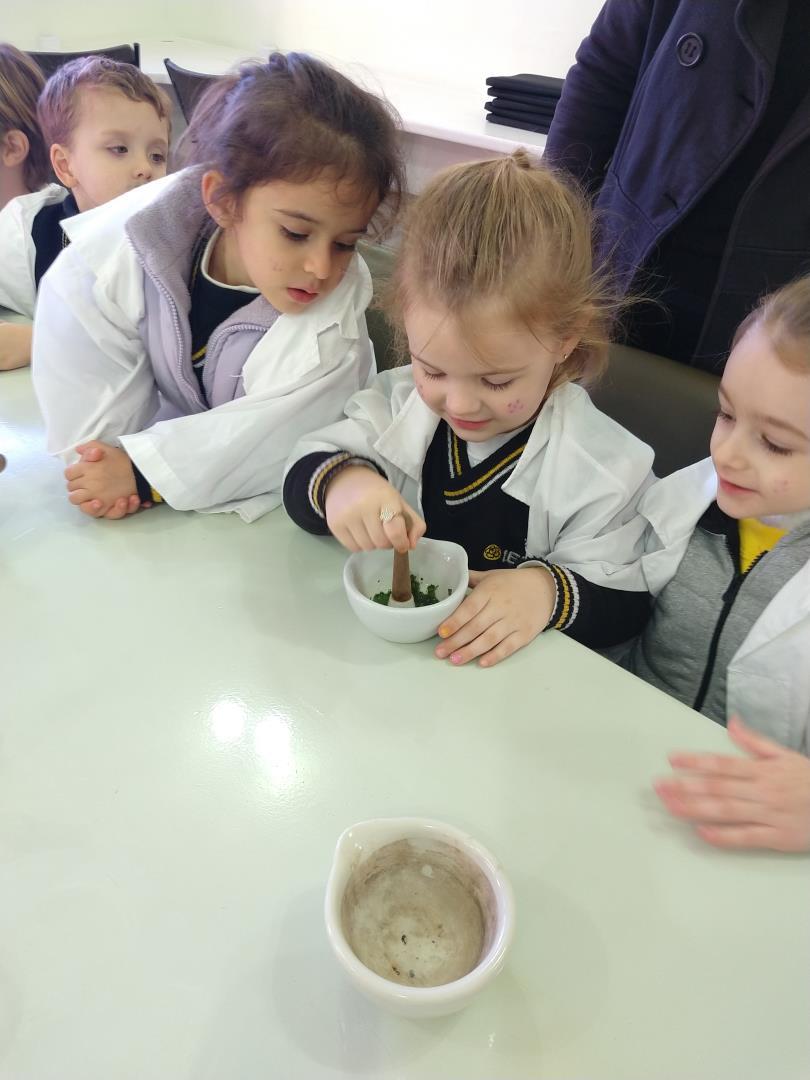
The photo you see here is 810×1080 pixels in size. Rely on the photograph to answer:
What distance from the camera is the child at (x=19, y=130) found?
1.65 m

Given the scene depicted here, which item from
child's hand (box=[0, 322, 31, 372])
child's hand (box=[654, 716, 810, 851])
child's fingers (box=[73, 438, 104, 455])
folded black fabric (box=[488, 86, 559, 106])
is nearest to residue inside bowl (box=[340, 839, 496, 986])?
child's hand (box=[654, 716, 810, 851])

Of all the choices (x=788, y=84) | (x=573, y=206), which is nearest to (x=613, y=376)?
(x=573, y=206)

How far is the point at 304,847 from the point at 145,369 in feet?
2.80

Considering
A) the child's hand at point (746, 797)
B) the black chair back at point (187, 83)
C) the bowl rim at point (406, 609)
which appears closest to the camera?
the child's hand at point (746, 797)

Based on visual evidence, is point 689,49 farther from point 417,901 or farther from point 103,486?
point 417,901

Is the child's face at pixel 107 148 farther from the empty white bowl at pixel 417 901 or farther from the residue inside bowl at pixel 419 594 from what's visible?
the empty white bowl at pixel 417 901

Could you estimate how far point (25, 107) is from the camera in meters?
1.68

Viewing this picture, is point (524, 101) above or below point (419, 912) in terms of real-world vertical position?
above

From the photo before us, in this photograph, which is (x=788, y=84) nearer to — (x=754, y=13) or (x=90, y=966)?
(x=754, y=13)

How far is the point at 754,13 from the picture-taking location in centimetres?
99

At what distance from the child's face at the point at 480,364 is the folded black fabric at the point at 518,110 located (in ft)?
5.12

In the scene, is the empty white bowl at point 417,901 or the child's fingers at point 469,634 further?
the child's fingers at point 469,634

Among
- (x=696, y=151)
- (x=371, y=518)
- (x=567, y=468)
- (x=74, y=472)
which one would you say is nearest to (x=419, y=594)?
(x=371, y=518)

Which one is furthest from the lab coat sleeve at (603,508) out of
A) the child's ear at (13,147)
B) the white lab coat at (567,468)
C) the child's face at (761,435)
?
the child's ear at (13,147)
